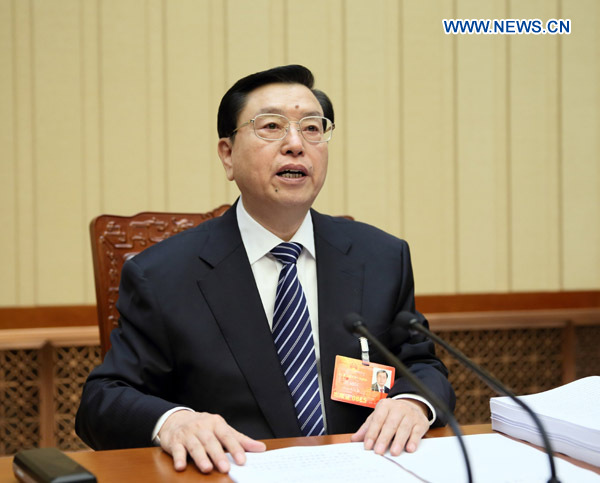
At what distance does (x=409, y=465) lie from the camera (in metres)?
1.03

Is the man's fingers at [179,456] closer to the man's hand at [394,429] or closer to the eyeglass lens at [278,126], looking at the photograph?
the man's hand at [394,429]

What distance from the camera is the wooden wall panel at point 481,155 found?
3271 mm

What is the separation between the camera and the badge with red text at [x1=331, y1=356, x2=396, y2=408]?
1.43 meters

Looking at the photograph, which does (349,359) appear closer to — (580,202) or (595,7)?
(580,202)

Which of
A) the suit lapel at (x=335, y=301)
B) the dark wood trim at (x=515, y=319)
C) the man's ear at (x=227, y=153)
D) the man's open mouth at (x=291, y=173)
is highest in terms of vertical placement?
the man's ear at (x=227, y=153)

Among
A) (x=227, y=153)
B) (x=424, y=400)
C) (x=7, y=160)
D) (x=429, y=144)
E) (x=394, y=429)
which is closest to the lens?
(x=394, y=429)

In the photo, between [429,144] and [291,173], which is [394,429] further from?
[429,144]

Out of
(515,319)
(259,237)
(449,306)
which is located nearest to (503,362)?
(515,319)

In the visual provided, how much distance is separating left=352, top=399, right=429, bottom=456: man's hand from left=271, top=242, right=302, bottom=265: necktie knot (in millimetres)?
497

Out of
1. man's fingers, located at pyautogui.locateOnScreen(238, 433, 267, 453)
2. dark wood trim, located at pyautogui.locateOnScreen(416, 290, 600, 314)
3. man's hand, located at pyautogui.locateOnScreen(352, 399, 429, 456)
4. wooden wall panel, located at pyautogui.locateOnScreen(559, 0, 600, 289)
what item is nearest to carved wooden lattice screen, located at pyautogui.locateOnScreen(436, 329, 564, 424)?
dark wood trim, located at pyautogui.locateOnScreen(416, 290, 600, 314)

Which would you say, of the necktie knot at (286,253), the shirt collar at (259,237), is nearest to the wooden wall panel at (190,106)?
the shirt collar at (259,237)

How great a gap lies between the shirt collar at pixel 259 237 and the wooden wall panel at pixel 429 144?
1552 mm

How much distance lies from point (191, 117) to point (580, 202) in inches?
85.2

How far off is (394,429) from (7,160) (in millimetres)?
2378
